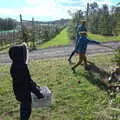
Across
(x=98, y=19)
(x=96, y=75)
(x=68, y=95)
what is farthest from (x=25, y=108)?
(x=98, y=19)

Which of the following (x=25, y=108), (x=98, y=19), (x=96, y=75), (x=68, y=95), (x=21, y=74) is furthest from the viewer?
(x=98, y=19)

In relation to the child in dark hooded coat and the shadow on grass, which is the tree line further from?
the child in dark hooded coat

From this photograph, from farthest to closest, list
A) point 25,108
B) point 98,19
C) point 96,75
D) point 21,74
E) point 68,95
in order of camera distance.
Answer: point 98,19 → point 96,75 → point 68,95 → point 25,108 → point 21,74

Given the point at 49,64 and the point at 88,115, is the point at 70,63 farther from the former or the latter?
the point at 88,115

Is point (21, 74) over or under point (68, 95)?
over

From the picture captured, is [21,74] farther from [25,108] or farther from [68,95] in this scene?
[68,95]

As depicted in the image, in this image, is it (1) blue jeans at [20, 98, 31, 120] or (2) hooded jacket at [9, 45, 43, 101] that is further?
(1) blue jeans at [20, 98, 31, 120]

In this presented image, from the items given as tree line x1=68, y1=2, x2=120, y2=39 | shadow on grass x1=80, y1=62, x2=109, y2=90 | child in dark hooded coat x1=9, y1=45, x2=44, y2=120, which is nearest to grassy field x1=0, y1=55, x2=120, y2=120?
shadow on grass x1=80, y1=62, x2=109, y2=90

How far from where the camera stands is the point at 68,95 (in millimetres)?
9266

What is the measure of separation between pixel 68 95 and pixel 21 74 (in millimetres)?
3440

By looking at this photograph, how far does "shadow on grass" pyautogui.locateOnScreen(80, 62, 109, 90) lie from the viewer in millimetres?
10214

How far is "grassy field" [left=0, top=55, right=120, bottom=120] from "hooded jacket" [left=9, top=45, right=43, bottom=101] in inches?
69.8

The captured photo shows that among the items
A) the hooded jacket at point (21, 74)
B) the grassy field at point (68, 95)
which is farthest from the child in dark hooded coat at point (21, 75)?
the grassy field at point (68, 95)

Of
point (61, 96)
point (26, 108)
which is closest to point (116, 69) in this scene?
point (61, 96)
